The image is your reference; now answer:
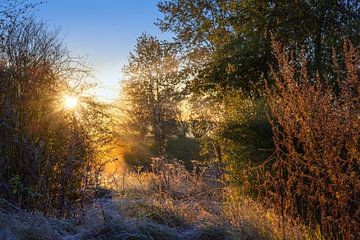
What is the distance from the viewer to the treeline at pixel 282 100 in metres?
3.17

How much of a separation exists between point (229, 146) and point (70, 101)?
3.06 meters

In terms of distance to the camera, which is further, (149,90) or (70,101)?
(149,90)

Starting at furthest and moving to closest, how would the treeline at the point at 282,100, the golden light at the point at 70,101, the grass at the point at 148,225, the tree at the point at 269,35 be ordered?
the tree at the point at 269,35, the golden light at the point at 70,101, the grass at the point at 148,225, the treeline at the point at 282,100

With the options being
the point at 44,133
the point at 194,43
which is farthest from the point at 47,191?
the point at 194,43

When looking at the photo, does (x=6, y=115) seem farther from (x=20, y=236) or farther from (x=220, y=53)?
(x=220, y=53)

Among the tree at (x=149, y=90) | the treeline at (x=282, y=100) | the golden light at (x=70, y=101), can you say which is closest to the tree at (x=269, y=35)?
the treeline at (x=282, y=100)

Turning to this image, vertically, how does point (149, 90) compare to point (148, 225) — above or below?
above

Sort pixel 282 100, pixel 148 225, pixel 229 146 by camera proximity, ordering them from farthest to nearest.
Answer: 1. pixel 229 146
2. pixel 282 100
3. pixel 148 225

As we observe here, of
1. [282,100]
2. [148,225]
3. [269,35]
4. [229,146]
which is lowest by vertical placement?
[148,225]

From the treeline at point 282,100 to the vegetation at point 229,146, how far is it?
25 mm

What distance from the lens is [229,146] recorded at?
723 cm

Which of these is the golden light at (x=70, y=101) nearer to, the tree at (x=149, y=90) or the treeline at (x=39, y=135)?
the treeline at (x=39, y=135)

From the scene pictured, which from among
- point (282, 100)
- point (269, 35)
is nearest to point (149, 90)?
point (269, 35)

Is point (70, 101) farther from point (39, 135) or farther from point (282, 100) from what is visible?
point (282, 100)
